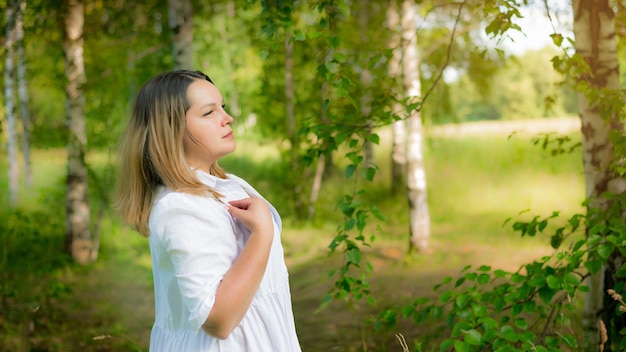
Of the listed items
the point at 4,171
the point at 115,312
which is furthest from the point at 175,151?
the point at 4,171

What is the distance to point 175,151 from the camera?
1818 mm

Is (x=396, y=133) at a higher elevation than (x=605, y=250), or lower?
higher

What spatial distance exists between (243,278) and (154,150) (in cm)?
45

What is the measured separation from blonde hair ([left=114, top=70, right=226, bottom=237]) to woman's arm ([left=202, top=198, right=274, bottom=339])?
0.16 m

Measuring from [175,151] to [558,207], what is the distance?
1229 cm

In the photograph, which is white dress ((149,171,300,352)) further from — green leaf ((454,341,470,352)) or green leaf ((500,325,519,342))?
green leaf ((500,325,519,342))

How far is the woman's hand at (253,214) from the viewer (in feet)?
5.61

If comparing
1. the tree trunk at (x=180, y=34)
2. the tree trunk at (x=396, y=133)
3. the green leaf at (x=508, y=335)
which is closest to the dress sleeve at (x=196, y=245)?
the green leaf at (x=508, y=335)

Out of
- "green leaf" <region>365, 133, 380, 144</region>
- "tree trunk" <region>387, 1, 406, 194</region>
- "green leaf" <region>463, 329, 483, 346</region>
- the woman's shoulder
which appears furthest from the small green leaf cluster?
"tree trunk" <region>387, 1, 406, 194</region>

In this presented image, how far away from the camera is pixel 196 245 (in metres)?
1.65

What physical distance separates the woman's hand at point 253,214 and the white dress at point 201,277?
4 cm

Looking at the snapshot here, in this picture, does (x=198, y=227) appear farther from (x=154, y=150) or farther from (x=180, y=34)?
(x=180, y=34)

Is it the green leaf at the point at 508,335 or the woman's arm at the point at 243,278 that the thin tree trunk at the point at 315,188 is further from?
the woman's arm at the point at 243,278

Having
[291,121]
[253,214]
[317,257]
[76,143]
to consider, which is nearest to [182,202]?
[253,214]
